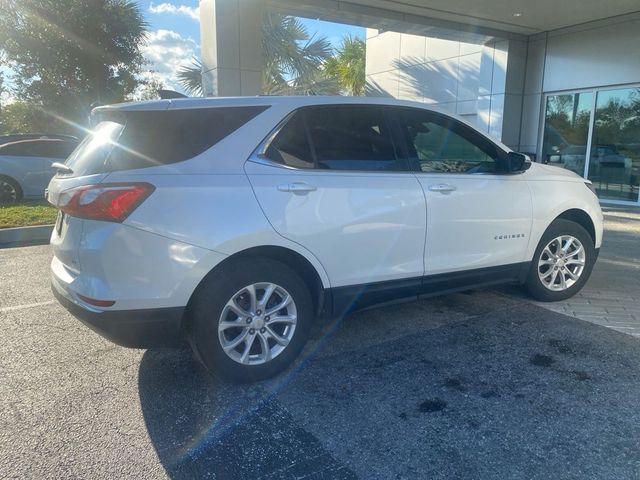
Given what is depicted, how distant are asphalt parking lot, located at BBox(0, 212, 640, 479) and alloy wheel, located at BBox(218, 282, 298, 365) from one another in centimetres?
23

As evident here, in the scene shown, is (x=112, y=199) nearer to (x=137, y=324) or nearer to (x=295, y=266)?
(x=137, y=324)

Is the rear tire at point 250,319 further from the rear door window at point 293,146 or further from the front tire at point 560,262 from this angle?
the front tire at point 560,262

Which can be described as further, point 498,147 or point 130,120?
point 498,147

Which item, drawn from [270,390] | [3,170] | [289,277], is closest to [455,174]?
[289,277]

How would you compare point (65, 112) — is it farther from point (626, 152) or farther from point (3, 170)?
point (626, 152)

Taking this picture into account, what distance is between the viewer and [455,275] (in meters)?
4.00

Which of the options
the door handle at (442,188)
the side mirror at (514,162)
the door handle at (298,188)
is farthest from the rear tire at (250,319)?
the side mirror at (514,162)

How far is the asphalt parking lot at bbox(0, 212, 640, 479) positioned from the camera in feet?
8.03

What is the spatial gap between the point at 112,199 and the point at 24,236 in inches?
246

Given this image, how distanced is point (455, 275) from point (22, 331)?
362cm

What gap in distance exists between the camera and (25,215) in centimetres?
868

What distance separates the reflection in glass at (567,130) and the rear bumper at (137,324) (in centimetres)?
1163

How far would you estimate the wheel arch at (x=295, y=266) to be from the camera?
9.84 ft

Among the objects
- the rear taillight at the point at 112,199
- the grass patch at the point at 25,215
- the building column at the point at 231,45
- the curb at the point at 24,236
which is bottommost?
the curb at the point at 24,236
